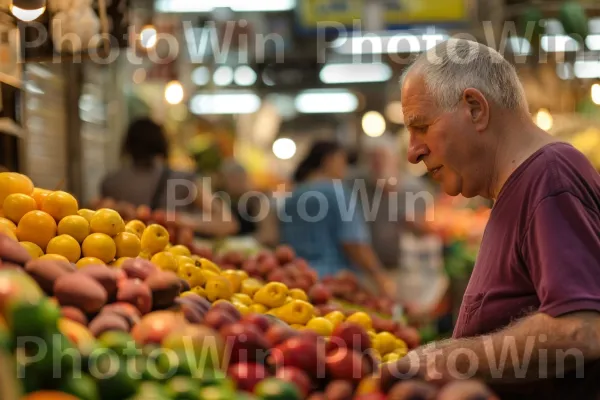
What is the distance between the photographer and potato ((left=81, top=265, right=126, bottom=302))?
6.28 ft

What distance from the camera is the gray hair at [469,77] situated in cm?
229

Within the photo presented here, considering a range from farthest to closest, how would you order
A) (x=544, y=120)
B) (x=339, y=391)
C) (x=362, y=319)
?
1. (x=544, y=120)
2. (x=362, y=319)
3. (x=339, y=391)

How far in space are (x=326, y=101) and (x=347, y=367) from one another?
18.5 meters

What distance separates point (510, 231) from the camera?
2.16 metres

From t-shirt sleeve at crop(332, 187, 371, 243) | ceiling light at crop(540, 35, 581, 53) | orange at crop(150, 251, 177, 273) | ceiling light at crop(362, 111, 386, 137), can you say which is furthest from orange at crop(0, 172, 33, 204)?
ceiling light at crop(362, 111, 386, 137)

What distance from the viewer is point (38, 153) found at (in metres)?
5.62

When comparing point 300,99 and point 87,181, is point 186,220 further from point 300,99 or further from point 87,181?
point 300,99

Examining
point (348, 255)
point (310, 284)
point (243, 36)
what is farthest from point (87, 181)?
point (243, 36)

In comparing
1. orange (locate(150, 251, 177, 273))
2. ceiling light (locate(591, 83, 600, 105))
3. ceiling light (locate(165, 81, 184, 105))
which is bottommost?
ceiling light (locate(165, 81, 184, 105))

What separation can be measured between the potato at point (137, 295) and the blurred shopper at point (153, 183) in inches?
132

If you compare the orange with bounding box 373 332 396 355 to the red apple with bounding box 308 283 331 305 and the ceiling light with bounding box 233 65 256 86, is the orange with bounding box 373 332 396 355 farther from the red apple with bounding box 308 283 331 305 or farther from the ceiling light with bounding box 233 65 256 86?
the ceiling light with bounding box 233 65 256 86

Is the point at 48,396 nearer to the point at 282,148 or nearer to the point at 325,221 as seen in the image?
the point at 325,221

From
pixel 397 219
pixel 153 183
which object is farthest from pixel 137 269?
pixel 397 219

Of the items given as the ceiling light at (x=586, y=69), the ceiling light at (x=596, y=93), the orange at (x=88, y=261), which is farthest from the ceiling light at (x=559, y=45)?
the orange at (x=88, y=261)
